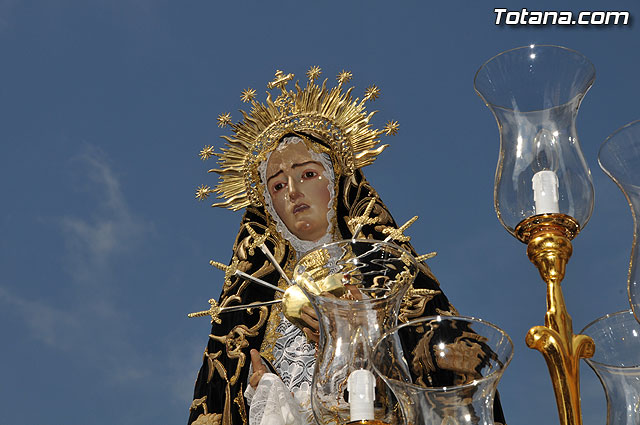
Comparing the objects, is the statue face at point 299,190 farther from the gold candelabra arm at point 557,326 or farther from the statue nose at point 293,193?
the gold candelabra arm at point 557,326

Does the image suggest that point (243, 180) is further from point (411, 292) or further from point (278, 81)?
point (411, 292)

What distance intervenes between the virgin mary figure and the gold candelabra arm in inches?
78.7

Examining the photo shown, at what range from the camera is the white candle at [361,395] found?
1.90m

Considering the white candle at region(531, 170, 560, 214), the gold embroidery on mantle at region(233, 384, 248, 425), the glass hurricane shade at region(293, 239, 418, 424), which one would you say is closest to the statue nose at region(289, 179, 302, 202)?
the gold embroidery on mantle at region(233, 384, 248, 425)

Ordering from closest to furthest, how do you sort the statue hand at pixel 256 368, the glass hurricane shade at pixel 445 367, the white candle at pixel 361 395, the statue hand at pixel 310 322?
the glass hurricane shade at pixel 445 367 → the white candle at pixel 361 395 → the statue hand at pixel 310 322 → the statue hand at pixel 256 368

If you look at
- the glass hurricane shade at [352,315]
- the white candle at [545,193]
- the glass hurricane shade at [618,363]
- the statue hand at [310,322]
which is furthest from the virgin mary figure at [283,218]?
the white candle at [545,193]

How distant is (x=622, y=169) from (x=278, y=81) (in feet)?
10.3

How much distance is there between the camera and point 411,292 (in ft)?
13.3

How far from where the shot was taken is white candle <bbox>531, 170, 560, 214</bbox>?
1990 mm

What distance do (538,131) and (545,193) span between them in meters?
0.20

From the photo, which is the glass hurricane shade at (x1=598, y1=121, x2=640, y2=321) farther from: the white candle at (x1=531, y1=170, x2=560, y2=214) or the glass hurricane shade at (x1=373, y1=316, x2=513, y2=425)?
the glass hurricane shade at (x1=373, y1=316, x2=513, y2=425)

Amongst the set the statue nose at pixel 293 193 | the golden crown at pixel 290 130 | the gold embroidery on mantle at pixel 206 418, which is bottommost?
the gold embroidery on mantle at pixel 206 418

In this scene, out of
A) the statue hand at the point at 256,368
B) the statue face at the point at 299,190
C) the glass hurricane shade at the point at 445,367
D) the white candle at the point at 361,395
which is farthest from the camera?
the statue face at the point at 299,190

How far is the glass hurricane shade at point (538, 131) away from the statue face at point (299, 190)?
2359mm
